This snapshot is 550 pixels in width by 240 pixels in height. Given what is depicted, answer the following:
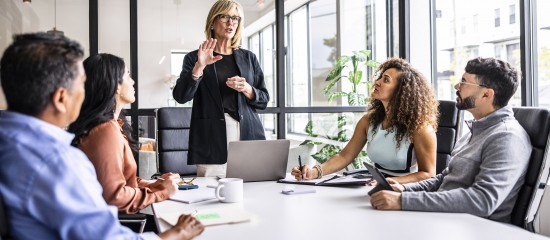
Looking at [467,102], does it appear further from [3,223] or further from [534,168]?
[3,223]

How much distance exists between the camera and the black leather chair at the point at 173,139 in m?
3.19

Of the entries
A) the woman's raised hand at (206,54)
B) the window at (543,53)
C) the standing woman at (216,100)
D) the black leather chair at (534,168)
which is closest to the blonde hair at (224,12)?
the standing woman at (216,100)

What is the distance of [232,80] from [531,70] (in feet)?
7.72

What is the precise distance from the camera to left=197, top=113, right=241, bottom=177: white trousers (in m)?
2.55

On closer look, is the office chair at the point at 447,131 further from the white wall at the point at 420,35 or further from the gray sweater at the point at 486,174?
the white wall at the point at 420,35

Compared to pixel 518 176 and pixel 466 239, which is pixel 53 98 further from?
pixel 518 176

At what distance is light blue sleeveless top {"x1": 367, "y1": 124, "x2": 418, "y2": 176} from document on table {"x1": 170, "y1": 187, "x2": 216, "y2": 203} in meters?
0.83

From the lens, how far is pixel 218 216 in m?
1.51

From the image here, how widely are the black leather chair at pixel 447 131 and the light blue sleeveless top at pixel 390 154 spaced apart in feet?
1.01

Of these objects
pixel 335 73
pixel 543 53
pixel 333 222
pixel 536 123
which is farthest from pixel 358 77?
pixel 333 222

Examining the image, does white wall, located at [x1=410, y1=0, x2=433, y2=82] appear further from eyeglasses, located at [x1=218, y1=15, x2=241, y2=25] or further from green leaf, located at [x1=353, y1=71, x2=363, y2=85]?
eyeglasses, located at [x1=218, y1=15, x2=241, y2=25]

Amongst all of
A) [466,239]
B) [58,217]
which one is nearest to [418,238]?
[466,239]

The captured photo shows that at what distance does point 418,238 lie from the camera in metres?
1.26

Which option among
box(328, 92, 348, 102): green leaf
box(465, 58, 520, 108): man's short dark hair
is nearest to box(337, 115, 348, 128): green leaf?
box(328, 92, 348, 102): green leaf
